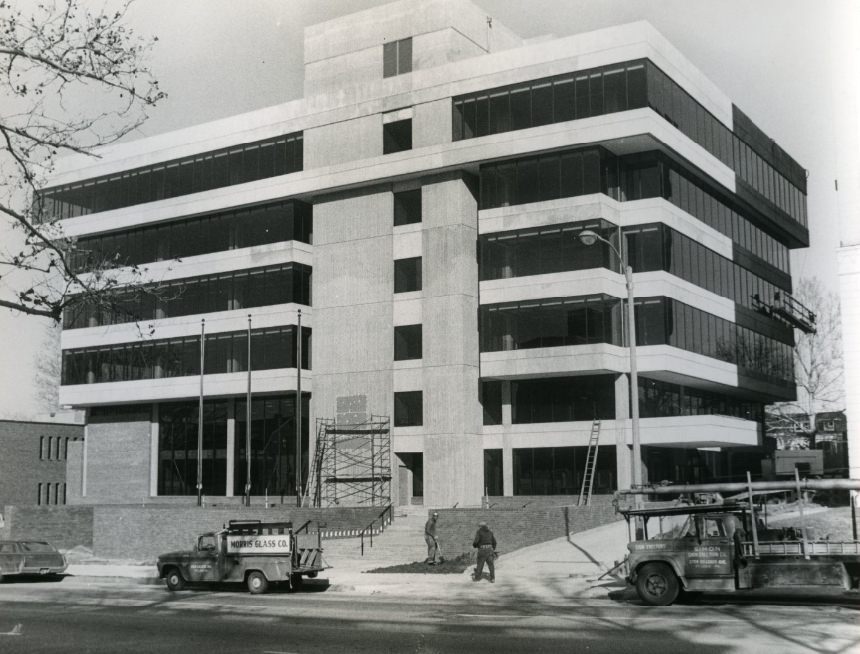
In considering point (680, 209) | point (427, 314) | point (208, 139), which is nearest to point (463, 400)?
point (427, 314)

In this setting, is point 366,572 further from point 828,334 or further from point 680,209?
point 828,334

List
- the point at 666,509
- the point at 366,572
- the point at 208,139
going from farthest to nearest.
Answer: the point at 208,139 → the point at 366,572 → the point at 666,509

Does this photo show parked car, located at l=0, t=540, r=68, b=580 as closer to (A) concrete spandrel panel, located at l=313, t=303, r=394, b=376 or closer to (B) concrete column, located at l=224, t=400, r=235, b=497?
(A) concrete spandrel panel, located at l=313, t=303, r=394, b=376

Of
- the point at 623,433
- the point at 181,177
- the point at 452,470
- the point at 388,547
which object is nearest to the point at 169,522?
the point at 388,547

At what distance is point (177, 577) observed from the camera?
28.0 m

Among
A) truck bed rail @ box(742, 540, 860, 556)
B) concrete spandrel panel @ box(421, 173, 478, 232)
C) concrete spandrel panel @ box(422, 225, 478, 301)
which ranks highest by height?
concrete spandrel panel @ box(421, 173, 478, 232)

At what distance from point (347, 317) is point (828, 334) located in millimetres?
30934

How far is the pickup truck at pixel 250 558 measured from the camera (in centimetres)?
2595

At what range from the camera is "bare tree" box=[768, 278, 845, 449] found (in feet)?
203

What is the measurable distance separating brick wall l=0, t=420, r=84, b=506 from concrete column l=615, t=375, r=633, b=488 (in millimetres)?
41212

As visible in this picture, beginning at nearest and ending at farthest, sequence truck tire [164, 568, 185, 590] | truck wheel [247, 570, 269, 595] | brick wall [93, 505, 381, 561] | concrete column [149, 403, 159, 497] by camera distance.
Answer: truck wheel [247, 570, 269, 595] → truck tire [164, 568, 185, 590] → brick wall [93, 505, 381, 561] → concrete column [149, 403, 159, 497]

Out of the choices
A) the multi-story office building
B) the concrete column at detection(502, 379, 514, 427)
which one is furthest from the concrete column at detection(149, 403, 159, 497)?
the concrete column at detection(502, 379, 514, 427)

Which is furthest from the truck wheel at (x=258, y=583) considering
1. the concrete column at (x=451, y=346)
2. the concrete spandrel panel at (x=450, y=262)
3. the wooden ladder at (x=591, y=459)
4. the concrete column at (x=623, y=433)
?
the concrete spandrel panel at (x=450, y=262)

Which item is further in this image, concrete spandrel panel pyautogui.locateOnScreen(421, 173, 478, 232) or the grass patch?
concrete spandrel panel pyautogui.locateOnScreen(421, 173, 478, 232)
